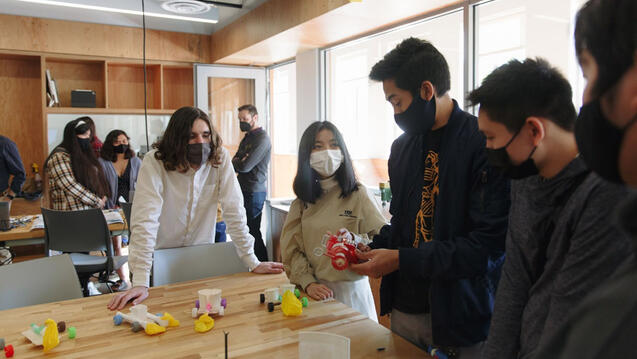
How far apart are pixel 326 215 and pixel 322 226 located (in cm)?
5

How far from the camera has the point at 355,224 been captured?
2.04 metres

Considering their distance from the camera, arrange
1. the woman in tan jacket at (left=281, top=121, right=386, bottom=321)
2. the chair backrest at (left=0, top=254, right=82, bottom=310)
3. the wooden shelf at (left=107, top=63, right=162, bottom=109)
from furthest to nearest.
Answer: the wooden shelf at (left=107, top=63, right=162, bottom=109)
the woman in tan jacket at (left=281, top=121, right=386, bottom=321)
the chair backrest at (left=0, top=254, right=82, bottom=310)

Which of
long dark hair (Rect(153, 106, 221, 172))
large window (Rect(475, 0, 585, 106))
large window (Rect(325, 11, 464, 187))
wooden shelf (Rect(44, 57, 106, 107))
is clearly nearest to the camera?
long dark hair (Rect(153, 106, 221, 172))

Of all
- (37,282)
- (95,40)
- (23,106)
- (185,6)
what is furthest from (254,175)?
(23,106)

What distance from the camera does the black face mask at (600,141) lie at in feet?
1.83

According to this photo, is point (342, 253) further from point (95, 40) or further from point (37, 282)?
point (95, 40)

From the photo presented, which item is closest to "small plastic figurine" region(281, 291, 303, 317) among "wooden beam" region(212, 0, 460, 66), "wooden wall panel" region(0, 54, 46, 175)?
"wooden beam" region(212, 0, 460, 66)

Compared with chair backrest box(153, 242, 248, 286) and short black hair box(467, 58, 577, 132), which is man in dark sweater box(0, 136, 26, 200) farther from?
short black hair box(467, 58, 577, 132)

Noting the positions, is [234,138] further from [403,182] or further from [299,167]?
[403,182]

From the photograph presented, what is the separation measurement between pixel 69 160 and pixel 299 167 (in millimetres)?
2689

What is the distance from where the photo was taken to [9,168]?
15.9ft

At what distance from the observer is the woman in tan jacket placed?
2.02 meters

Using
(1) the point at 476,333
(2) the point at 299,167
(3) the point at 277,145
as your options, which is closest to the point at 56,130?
(3) the point at 277,145

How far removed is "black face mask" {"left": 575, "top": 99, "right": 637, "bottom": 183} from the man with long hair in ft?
5.79
